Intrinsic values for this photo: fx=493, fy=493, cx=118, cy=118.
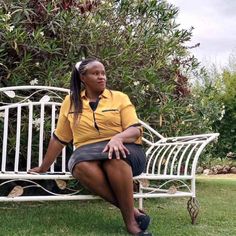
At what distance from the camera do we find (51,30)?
4406 millimetres

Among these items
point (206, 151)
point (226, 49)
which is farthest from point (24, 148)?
point (226, 49)

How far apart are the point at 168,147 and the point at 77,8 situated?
1.58 meters

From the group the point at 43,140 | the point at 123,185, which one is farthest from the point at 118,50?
the point at 123,185

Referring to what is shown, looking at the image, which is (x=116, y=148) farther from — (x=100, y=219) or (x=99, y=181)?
(x=100, y=219)

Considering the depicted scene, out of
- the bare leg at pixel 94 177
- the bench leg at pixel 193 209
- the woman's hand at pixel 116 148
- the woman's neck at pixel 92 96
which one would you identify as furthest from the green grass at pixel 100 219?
the woman's neck at pixel 92 96

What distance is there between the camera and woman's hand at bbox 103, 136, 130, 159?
292 centimetres

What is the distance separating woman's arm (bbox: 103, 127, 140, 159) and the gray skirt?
0.04m

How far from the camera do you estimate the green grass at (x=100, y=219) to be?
3.26m

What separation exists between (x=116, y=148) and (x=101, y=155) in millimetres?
128

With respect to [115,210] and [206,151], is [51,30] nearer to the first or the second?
[115,210]

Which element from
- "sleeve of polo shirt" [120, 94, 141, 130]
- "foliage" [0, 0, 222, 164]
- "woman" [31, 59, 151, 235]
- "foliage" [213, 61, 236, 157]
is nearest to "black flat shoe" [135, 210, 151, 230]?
"woman" [31, 59, 151, 235]

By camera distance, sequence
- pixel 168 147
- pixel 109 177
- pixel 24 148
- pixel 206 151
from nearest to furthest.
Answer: pixel 109 177 → pixel 168 147 → pixel 24 148 → pixel 206 151

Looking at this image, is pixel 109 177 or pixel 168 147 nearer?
pixel 109 177

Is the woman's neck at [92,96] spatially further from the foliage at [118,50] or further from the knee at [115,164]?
the foliage at [118,50]
